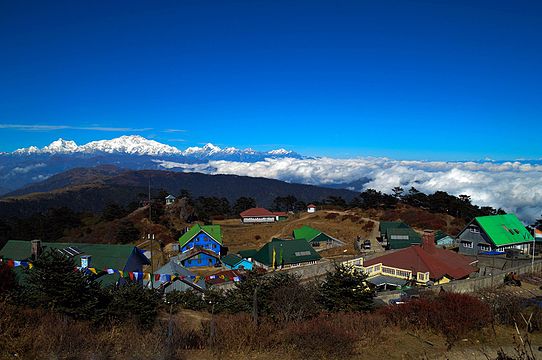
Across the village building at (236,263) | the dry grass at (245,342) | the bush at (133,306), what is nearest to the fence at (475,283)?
the dry grass at (245,342)

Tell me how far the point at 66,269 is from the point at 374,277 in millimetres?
17134

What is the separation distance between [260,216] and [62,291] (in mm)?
52892

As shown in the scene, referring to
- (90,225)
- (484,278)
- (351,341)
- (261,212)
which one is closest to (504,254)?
(484,278)

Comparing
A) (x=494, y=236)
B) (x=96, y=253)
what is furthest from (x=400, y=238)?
(x=96, y=253)

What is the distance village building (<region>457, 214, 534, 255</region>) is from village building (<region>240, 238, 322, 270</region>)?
590 inches

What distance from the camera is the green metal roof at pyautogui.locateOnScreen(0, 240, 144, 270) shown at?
78.5ft

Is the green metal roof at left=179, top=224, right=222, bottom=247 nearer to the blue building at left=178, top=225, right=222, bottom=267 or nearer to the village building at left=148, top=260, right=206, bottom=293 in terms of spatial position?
the blue building at left=178, top=225, right=222, bottom=267

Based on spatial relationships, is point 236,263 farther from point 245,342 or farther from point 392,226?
point 245,342

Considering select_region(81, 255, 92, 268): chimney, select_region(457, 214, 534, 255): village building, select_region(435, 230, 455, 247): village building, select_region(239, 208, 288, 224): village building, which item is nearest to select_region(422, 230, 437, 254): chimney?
select_region(457, 214, 534, 255): village building

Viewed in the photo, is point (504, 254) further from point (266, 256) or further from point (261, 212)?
point (261, 212)

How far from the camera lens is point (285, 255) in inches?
1271

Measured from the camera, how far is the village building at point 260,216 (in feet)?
Answer: 207

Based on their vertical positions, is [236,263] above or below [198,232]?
below

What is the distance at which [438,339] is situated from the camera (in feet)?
29.0
